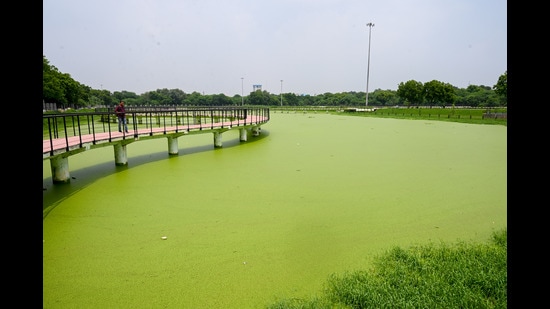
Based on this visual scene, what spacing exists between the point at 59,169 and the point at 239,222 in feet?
13.2

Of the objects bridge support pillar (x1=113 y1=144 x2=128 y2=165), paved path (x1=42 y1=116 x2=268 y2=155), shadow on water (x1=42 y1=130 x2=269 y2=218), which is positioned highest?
paved path (x1=42 y1=116 x2=268 y2=155)

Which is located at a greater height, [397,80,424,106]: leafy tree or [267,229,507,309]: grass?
[397,80,424,106]: leafy tree

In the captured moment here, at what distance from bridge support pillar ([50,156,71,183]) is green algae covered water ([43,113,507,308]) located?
25cm

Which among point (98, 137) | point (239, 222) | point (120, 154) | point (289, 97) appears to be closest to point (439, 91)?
point (289, 97)

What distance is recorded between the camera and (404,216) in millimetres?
4543

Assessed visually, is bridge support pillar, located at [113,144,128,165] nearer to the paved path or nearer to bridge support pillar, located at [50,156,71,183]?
the paved path

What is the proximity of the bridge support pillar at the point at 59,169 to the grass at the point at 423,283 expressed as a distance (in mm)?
5383

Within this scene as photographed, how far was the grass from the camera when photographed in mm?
2552

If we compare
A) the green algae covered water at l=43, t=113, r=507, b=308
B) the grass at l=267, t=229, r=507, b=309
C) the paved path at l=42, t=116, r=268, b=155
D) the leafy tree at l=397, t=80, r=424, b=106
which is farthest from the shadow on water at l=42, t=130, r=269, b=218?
the leafy tree at l=397, t=80, r=424, b=106

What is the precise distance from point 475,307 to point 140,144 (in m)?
10.7

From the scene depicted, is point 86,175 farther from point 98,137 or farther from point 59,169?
point 98,137

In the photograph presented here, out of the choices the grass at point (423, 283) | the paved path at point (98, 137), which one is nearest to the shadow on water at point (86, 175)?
the paved path at point (98, 137)

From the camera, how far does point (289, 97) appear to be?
72250mm
